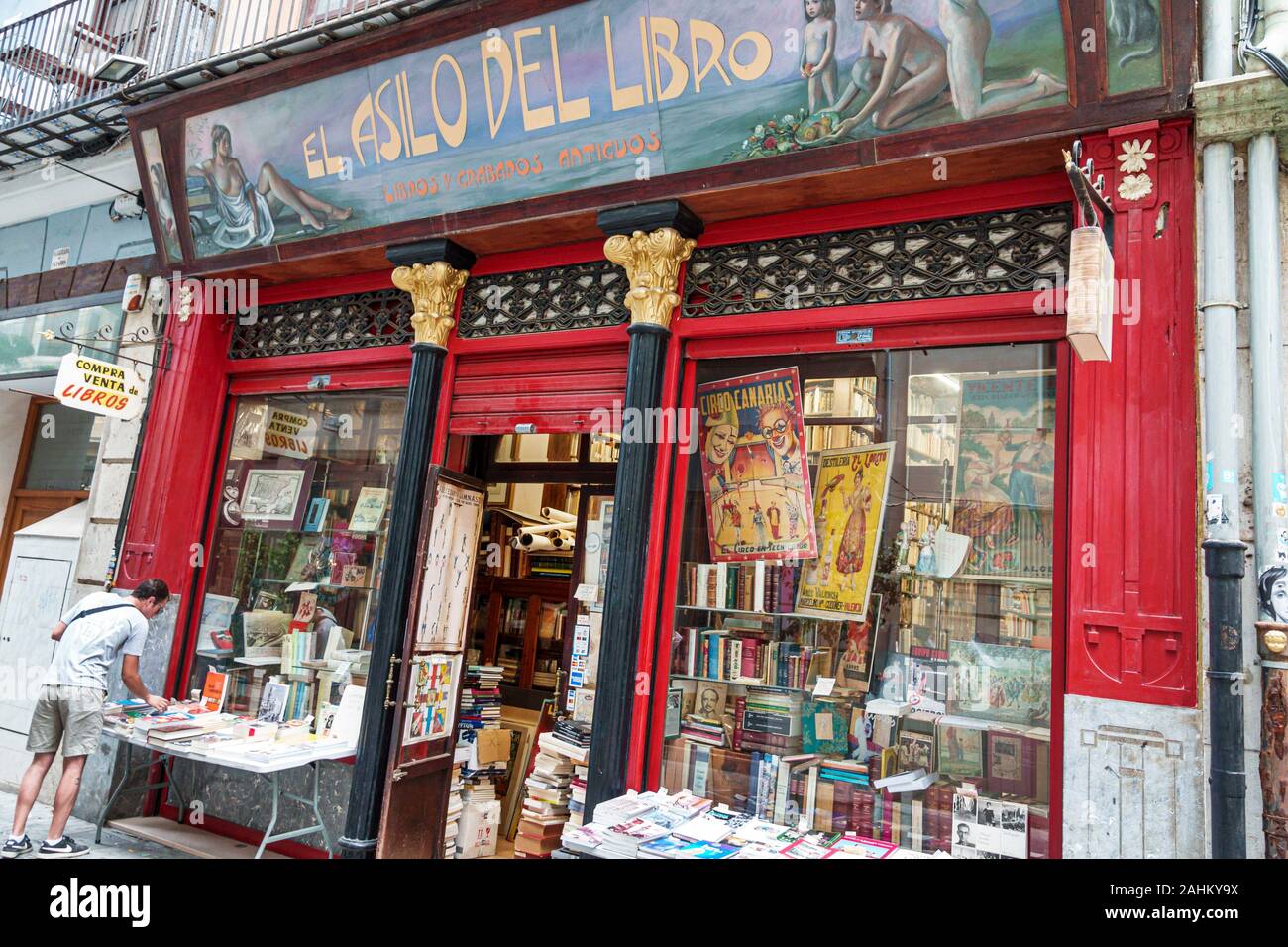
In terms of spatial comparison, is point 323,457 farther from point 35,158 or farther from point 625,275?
point 35,158

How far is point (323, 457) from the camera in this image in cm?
730

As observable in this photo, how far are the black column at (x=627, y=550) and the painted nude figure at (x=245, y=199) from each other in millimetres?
2835

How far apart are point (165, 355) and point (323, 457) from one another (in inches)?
79.5

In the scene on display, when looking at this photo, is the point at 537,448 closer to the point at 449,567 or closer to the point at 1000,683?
the point at 449,567

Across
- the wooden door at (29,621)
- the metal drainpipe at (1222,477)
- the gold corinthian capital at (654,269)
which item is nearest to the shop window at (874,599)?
the gold corinthian capital at (654,269)

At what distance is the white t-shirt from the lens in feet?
19.4

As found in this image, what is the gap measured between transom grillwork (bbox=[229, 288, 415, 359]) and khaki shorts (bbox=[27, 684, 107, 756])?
3.17 metres

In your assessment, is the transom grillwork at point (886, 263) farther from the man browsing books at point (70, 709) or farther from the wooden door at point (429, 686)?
the man browsing books at point (70, 709)

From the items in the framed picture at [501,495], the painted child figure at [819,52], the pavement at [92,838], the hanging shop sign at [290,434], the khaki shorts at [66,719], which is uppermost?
the painted child figure at [819,52]

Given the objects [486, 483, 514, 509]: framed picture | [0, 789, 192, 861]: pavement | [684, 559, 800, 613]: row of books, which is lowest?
[0, 789, 192, 861]: pavement

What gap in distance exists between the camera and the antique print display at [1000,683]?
4.27m

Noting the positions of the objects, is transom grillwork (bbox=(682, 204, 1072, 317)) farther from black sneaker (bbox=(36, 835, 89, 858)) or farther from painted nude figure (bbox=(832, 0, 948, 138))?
black sneaker (bbox=(36, 835, 89, 858))

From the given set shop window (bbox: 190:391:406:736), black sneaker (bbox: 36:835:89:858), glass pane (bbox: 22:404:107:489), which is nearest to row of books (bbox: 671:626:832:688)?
shop window (bbox: 190:391:406:736)

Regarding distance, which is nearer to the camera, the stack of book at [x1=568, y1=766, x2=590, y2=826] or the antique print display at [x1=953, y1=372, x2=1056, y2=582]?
the antique print display at [x1=953, y1=372, x2=1056, y2=582]
